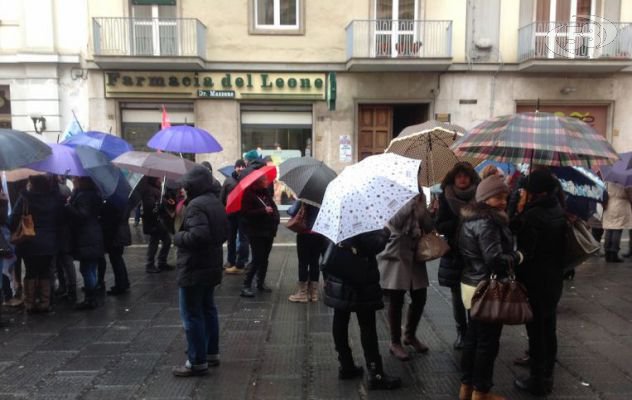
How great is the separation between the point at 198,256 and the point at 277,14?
41.0ft

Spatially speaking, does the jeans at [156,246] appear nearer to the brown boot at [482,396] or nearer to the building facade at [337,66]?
the brown boot at [482,396]

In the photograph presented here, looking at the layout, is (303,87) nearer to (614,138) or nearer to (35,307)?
(614,138)

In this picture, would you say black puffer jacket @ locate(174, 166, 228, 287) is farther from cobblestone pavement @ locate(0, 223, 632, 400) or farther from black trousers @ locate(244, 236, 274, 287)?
black trousers @ locate(244, 236, 274, 287)

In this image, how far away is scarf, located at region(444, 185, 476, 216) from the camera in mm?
4285

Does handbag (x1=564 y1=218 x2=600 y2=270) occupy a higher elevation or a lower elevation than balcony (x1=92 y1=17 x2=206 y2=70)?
lower

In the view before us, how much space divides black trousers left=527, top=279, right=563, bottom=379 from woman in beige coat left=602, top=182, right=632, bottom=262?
19.6ft

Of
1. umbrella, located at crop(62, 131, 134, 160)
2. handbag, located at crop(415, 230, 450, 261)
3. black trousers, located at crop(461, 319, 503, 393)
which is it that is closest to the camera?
black trousers, located at crop(461, 319, 503, 393)

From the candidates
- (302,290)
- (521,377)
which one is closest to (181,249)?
(302,290)

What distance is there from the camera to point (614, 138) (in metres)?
15.3

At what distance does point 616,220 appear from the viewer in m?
8.83

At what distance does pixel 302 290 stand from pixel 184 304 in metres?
2.51

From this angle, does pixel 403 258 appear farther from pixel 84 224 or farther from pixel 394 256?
pixel 84 224

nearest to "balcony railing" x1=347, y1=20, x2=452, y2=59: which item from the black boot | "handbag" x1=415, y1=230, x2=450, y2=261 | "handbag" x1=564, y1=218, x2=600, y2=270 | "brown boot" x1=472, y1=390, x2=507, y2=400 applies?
"handbag" x1=415, y1=230, x2=450, y2=261

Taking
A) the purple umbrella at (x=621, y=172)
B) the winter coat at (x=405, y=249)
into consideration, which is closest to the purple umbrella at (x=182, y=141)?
the winter coat at (x=405, y=249)
